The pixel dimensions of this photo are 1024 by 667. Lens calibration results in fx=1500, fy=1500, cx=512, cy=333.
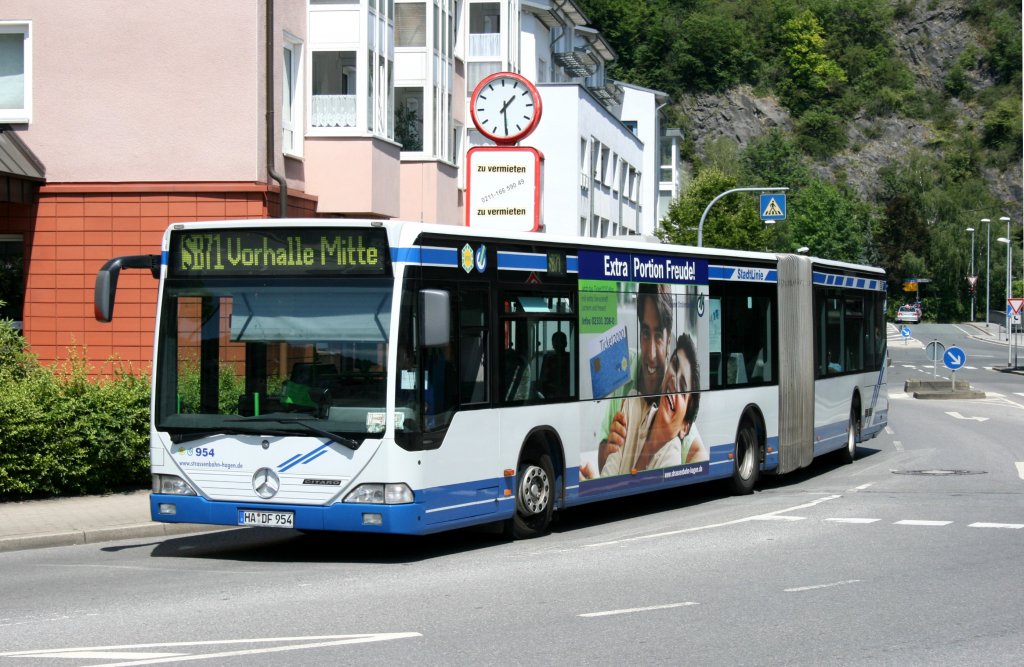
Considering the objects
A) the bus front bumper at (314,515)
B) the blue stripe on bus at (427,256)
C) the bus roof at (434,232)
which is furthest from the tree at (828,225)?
the bus front bumper at (314,515)

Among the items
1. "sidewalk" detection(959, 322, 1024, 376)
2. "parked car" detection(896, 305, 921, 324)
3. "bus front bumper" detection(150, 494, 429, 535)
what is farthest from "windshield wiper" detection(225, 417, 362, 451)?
"parked car" detection(896, 305, 921, 324)

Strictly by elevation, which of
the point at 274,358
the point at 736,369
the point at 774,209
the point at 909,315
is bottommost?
the point at 736,369

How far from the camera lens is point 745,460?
1881 cm

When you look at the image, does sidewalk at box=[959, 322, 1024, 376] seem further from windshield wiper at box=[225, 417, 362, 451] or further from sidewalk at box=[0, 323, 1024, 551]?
windshield wiper at box=[225, 417, 362, 451]

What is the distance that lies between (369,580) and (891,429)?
2244 centimetres

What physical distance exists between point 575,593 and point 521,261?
164 inches

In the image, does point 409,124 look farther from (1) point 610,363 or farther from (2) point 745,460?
(1) point 610,363

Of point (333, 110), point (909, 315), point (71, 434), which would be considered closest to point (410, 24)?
point (333, 110)

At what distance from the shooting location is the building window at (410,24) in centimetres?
3450

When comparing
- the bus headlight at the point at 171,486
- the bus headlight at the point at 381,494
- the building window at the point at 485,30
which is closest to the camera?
the bus headlight at the point at 381,494

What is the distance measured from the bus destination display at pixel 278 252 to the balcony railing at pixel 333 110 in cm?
1524

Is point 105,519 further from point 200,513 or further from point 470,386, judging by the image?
point 470,386

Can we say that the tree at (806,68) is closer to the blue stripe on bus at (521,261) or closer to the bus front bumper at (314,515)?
the blue stripe on bus at (521,261)

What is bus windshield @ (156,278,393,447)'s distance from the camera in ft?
38.9
